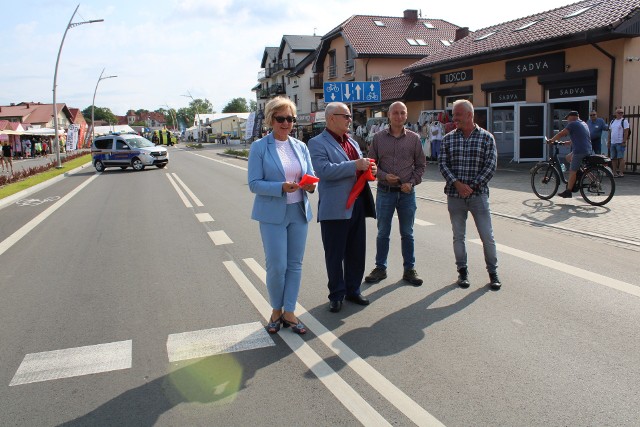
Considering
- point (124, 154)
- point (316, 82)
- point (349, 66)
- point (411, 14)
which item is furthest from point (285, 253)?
point (316, 82)

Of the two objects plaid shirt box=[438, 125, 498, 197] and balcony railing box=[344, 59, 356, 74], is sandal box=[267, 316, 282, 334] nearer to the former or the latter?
plaid shirt box=[438, 125, 498, 197]

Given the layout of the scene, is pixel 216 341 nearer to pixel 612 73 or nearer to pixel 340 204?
pixel 340 204

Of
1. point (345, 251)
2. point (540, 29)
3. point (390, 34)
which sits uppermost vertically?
point (390, 34)

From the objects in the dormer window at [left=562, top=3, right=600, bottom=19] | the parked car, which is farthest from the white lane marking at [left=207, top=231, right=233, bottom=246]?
the parked car

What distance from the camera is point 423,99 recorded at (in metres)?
26.0

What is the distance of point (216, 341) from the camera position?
4.38 m

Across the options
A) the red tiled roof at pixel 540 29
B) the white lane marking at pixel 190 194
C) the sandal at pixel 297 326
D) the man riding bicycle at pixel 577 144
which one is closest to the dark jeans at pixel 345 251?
the sandal at pixel 297 326

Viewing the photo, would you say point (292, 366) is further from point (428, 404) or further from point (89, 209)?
point (89, 209)

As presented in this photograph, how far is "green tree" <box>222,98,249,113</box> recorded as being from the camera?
538 feet

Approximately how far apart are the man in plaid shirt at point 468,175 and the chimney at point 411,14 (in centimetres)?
3948

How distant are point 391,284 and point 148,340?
2543mm

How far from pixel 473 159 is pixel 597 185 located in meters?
5.86

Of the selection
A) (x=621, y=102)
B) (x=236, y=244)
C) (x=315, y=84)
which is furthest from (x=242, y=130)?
(x=236, y=244)

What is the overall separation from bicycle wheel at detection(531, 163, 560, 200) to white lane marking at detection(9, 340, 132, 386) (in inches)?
362
